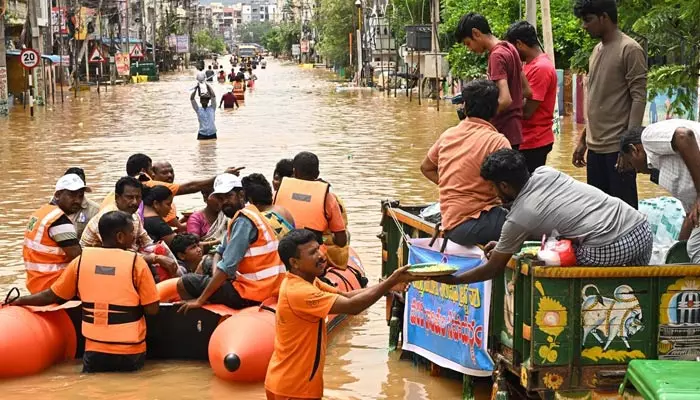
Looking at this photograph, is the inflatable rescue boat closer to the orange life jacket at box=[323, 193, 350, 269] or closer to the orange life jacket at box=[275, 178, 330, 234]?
the orange life jacket at box=[275, 178, 330, 234]

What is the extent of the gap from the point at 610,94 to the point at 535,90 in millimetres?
705

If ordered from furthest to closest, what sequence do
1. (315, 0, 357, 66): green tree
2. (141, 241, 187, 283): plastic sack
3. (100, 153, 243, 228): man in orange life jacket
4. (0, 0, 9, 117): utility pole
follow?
1. (315, 0, 357, 66): green tree
2. (0, 0, 9, 117): utility pole
3. (100, 153, 243, 228): man in orange life jacket
4. (141, 241, 187, 283): plastic sack

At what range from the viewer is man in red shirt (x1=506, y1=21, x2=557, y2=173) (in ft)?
26.2

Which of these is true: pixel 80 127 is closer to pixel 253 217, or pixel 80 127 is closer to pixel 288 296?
pixel 253 217

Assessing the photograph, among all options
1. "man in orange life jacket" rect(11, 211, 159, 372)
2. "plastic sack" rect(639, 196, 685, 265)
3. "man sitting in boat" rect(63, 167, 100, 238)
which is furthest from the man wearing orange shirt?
"man sitting in boat" rect(63, 167, 100, 238)

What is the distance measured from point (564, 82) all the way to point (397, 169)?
47.3 ft

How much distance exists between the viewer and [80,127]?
31.5 m

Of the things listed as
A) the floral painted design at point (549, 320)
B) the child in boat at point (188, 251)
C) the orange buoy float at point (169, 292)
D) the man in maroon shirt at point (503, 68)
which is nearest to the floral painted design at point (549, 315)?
the floral painted design at point (549, 320)

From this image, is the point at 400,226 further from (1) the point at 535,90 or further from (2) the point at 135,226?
(2) the point at 135,226

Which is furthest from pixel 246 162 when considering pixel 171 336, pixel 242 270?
pixel 242 270

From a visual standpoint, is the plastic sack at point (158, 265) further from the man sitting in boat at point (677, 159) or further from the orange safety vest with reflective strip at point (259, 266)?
the man sitting in boat at point (677, 159)

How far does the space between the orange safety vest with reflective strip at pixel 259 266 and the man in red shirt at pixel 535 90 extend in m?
1.91

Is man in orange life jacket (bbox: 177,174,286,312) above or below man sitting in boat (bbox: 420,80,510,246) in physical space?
below

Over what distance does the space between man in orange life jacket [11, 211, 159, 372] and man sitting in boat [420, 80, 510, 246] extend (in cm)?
201
